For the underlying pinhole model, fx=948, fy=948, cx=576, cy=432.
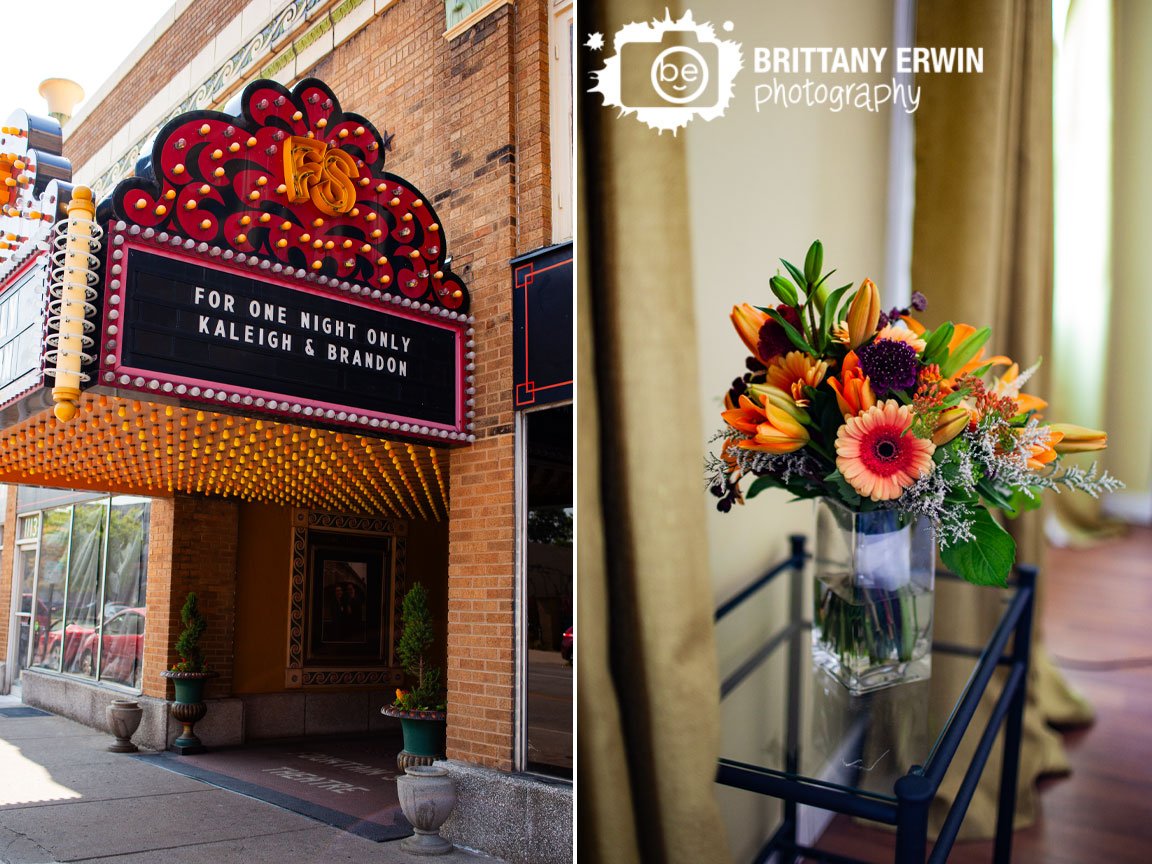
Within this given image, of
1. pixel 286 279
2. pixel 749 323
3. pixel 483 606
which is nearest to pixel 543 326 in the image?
pixel 286 279

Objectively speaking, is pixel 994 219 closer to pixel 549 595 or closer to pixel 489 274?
pixel 549 595

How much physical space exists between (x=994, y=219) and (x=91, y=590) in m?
9.86

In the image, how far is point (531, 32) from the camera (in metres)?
5.07

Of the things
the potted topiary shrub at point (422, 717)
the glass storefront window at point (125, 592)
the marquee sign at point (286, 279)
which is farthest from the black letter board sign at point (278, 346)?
the glass storefront window at point (125, 592)

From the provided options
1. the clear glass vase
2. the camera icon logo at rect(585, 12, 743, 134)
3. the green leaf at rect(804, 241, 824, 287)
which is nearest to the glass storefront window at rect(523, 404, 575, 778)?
the camera icon logo at rect(585, 12, 743, 134)

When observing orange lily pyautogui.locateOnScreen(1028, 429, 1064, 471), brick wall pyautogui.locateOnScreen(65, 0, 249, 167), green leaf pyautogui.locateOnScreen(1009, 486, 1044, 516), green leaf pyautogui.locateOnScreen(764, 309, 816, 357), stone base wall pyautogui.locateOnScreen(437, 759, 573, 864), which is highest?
brick wall pyautogui.locateOnScreen(65, 0, 249, 167)

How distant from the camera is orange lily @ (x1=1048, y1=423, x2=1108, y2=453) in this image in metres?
1.40

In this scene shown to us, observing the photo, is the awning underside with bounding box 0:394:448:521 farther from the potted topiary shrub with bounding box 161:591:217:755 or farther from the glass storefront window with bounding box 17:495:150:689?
the glass storefront window with bounding box 17:495:150:689

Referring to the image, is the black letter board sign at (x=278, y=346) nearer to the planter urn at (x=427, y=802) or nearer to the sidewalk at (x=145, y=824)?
the planter urn at (x=427, y=802)

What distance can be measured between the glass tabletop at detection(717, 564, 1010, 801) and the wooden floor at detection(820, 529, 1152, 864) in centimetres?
12

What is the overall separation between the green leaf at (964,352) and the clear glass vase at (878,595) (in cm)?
25

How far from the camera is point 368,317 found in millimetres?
4734

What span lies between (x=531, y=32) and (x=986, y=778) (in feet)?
15.0

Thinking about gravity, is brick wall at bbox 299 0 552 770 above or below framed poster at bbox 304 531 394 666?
above
